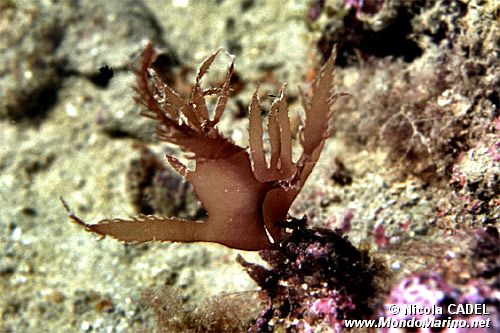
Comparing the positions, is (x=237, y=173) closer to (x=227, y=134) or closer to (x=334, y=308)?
(x=334, y=308)

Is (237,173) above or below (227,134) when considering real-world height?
above

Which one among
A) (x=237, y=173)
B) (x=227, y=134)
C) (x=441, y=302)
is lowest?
(x=227, y=134)

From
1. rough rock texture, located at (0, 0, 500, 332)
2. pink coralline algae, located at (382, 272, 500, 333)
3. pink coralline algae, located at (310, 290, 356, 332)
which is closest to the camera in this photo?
pink coralline algae, located at (382, 272, 500, 333)

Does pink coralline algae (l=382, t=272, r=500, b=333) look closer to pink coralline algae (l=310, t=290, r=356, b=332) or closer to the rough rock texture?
the rough rock texture

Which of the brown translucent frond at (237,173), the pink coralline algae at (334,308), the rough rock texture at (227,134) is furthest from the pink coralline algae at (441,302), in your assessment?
the brown translucent frond at (237,173)

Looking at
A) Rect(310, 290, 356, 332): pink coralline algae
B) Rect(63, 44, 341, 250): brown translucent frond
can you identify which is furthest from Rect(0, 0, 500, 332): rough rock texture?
Rect(63, 44, 341, 250): brown translucent frond

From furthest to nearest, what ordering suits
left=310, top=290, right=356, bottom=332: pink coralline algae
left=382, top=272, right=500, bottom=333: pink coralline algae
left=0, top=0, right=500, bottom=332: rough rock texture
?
left=0, top=0, right=500, bottom=332: rough rock texture, left=310, top=290, right=356, bottom=332: pink coralline algae, left=382, top=272, right=500, bottom=333: pink coralline algae

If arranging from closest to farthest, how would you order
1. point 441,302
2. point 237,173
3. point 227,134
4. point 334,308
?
point 441,302
point 334,308
point 237,173
point 227,134

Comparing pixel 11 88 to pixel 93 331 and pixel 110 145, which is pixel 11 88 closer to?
pixel 110 145

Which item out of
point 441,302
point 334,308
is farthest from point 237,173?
point 441,302

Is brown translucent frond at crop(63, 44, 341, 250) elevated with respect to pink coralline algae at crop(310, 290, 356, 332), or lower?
elevated

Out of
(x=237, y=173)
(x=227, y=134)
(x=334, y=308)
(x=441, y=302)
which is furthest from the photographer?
(x=227, y=134)

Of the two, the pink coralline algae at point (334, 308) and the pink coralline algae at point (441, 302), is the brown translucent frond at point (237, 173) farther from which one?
the pink coralline algae at point (441, 302)
